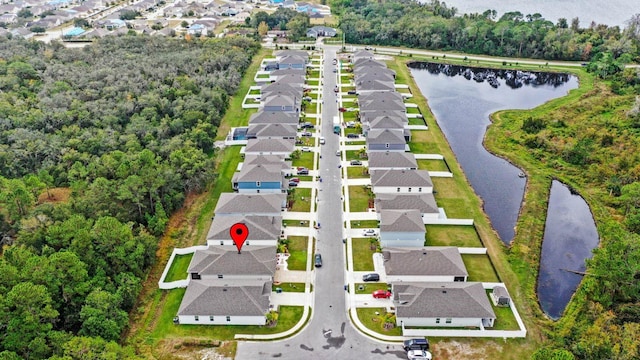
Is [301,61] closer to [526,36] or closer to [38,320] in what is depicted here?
[526,36]

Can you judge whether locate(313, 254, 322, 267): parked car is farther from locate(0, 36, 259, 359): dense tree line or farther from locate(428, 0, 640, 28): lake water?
locate(428, 0, 640, 28): lake water

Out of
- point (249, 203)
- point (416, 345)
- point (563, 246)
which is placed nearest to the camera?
point (416, 345)

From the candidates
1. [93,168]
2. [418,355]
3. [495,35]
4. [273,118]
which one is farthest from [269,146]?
[495,35]

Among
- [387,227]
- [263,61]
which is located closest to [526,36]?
[263,61]

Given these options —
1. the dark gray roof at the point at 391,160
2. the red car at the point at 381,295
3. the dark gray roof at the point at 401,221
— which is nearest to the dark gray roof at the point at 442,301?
the red car at the point at 381,295

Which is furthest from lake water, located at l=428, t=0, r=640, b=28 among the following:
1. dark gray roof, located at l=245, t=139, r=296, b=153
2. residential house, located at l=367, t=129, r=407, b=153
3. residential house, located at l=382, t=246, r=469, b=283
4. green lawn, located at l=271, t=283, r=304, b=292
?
green lawn, located at l=271, t=283, r=304, b=292

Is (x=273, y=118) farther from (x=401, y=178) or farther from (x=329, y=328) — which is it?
(x=329, y=328)

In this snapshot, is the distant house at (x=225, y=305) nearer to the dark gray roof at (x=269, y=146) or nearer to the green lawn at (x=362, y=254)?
the green lawn at (x=362, y=254)
